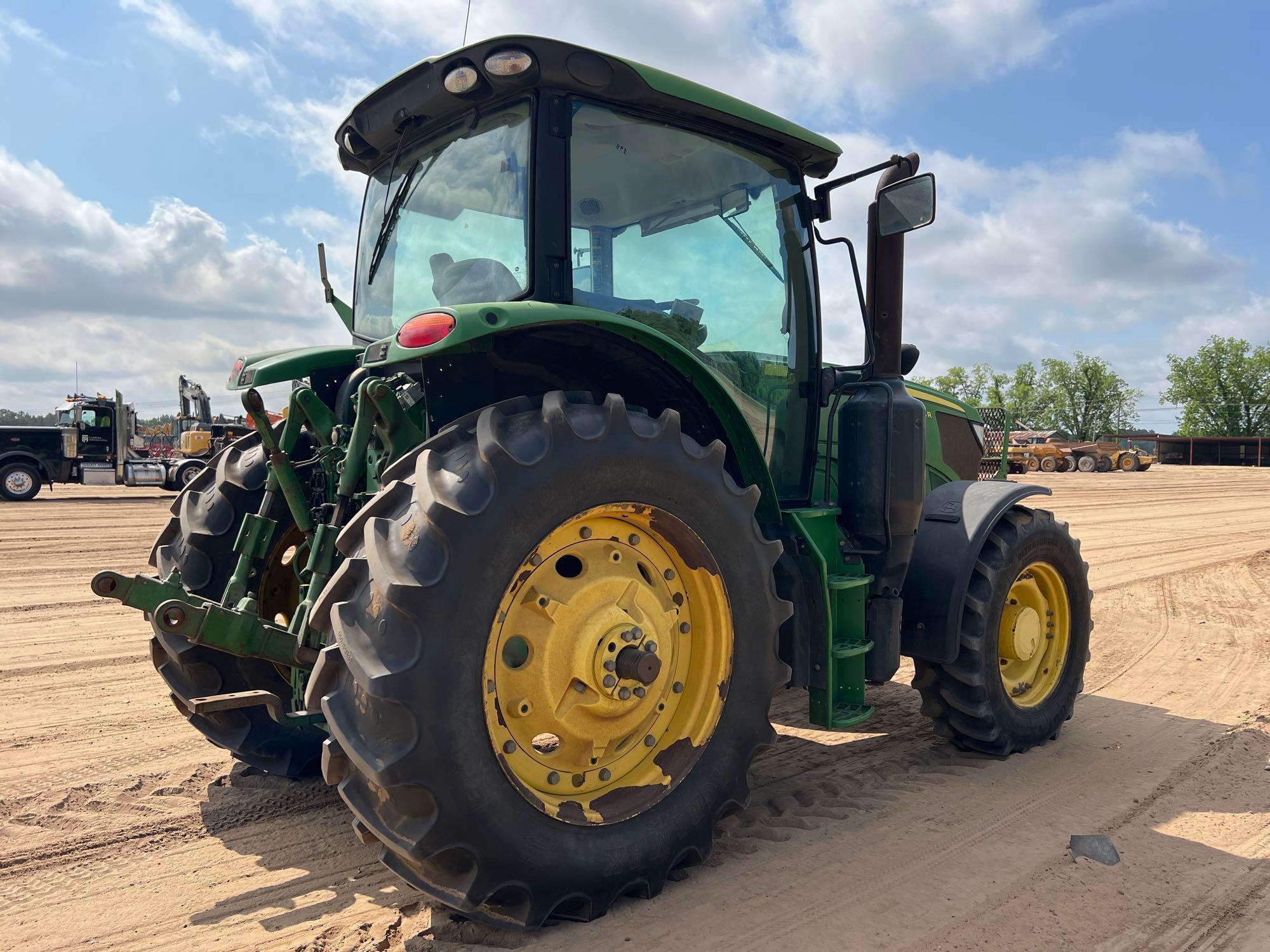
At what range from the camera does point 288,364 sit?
140 inches

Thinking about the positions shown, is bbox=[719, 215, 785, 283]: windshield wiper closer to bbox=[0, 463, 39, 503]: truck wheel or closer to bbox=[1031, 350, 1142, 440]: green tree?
bbox=[0, 463, 39, 503]: truck wheel

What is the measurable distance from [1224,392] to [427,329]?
8381 centimetres

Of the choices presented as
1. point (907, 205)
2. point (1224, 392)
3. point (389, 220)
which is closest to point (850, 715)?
point (907, 205)

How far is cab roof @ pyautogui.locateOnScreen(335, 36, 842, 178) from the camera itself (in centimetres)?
289

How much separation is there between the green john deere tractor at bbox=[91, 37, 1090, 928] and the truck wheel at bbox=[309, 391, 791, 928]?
10 millimetres

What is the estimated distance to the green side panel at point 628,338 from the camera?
7.89 feet

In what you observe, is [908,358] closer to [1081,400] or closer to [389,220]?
[389,220]

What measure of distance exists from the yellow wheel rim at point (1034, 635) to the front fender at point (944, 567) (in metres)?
0.39

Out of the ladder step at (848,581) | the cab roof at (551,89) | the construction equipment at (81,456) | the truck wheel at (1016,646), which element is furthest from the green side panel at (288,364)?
the construction equipment at (81,456)

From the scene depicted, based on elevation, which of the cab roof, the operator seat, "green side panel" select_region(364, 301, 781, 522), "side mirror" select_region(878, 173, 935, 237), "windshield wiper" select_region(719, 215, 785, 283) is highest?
the cab roof

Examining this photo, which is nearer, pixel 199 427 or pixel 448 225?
pixel 448 225

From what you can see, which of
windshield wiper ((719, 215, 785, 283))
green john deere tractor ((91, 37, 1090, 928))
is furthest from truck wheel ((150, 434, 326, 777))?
windshield wiper ((719, 215, 785, 283))

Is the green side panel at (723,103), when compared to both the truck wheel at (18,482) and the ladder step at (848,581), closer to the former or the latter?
the ladder step at (848,581)

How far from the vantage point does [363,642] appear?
2.18 meters
